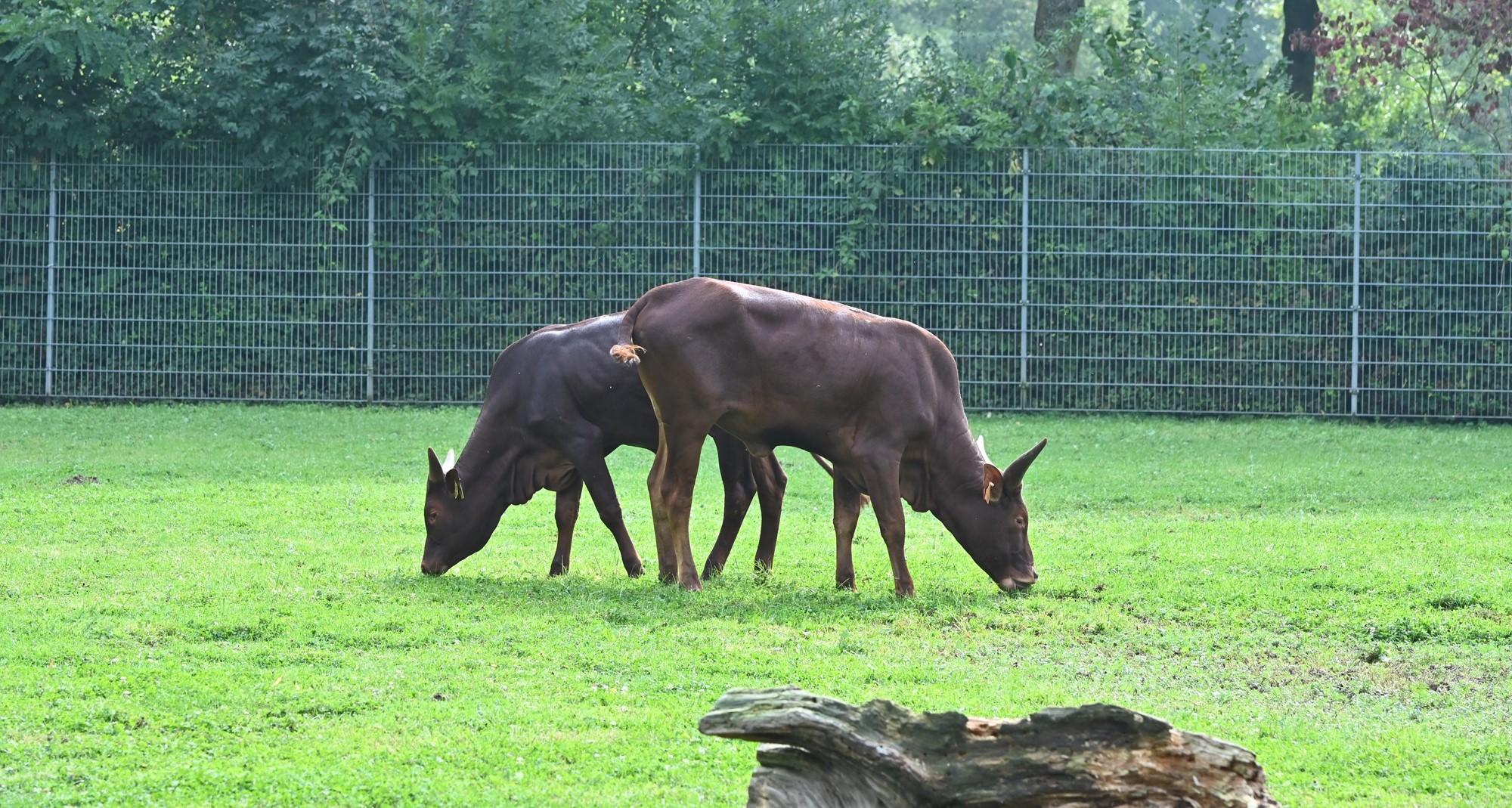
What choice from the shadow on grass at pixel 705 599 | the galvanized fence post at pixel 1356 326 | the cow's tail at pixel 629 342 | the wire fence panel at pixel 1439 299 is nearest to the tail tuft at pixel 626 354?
the cow's tail at pixel 629 342

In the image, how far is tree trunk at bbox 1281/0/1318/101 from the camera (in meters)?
27.5

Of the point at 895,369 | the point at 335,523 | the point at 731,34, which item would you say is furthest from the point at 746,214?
the point at 895,369

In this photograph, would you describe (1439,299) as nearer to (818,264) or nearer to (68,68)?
(818,264)

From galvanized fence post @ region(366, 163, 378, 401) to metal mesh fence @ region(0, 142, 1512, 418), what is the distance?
0.03 meters

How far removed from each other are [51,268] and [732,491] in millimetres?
11998

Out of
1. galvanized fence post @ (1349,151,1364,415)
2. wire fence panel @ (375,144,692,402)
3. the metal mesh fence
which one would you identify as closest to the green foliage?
the metal mesh fence

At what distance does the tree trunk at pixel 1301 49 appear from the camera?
2745 cm

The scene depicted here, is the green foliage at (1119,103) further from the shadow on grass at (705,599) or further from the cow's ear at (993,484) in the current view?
the shadow on grass at (705,599)

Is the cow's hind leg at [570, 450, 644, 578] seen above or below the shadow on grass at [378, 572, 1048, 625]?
above

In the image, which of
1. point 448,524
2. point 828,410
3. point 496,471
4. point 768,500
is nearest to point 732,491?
point 768,500

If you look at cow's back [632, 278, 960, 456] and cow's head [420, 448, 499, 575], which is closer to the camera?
cow's back [632, 278, 960, 456]

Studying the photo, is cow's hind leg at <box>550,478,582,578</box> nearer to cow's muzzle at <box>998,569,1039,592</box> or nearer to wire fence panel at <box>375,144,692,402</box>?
cow's muzzle at <box>998,569,1039,592</box>

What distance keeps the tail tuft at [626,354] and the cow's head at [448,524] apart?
1.55 metres

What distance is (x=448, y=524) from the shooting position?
10211 millimetres
